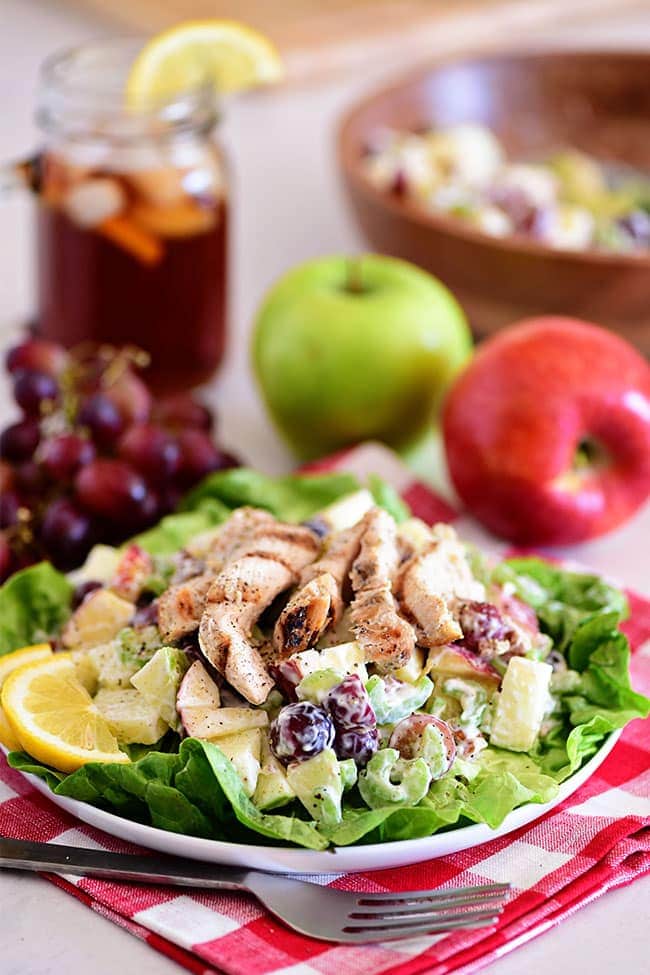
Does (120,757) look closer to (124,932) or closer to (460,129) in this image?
(124,932)

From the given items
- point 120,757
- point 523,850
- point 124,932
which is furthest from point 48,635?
point 523,850

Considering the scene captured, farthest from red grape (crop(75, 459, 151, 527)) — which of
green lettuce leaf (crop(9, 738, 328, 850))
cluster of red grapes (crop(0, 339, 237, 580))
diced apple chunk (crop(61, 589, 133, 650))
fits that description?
green lettuce leaf (crop(9, 738, 328, 850))

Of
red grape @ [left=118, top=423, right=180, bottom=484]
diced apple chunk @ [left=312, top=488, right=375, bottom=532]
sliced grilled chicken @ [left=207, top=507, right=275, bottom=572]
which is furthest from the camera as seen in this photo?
red grape @ [left=118, top=423, right=180, bottom=484]

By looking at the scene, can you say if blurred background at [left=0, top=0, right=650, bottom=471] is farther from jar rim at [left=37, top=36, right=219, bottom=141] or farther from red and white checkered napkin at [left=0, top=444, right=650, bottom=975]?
red and white checkered napkin at [left=0, top=444, right=650, bottom=975]

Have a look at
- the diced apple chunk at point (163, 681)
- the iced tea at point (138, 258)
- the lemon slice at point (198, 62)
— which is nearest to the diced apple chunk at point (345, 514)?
the diced apple chunk at point (163, 681)

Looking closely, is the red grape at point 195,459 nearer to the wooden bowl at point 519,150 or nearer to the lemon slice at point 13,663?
the lemon slice at point 13,663

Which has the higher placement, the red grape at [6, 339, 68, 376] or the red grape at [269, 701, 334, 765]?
the red grape at [6, 339, 68, 376]
